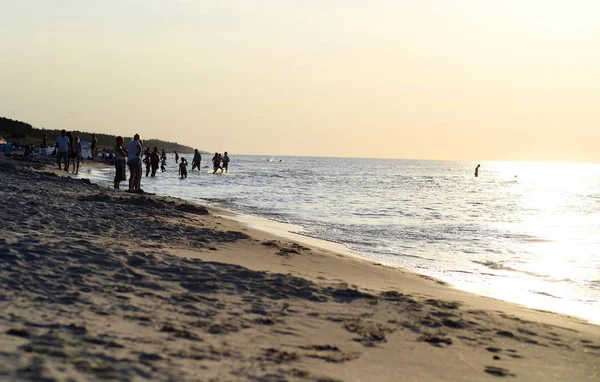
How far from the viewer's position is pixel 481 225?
66.1 ft

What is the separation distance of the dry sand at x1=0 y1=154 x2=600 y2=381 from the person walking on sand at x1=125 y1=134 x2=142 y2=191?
31.3ft

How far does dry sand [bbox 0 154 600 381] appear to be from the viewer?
4.21 m

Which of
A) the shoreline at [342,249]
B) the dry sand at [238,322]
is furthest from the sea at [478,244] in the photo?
the dry sand at [238,322]

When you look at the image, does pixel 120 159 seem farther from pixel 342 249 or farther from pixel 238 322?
pixel 238 322

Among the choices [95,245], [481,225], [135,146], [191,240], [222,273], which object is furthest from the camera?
[481,225]

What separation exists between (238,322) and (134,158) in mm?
14282

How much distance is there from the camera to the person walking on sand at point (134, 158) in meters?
18.3

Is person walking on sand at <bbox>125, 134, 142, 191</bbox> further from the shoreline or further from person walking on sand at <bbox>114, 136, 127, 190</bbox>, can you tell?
the shoreline

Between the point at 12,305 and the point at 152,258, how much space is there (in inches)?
97.8

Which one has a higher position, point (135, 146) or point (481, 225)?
point (135, 146)

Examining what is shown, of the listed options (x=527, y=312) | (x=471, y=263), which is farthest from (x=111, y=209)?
(x=527, y=312)

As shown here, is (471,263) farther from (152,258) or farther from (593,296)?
(152,258)

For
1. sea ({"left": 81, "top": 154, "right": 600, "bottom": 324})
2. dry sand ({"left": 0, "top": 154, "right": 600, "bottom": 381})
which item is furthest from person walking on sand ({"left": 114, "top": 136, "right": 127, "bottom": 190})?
dry sand ({"left": 0, "top": 154, "right": 600, "bottom": 381})

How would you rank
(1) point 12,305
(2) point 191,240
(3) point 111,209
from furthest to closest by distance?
1. (3) point 111,209
2. (2) point 191,240
3. (1) point 12,305
